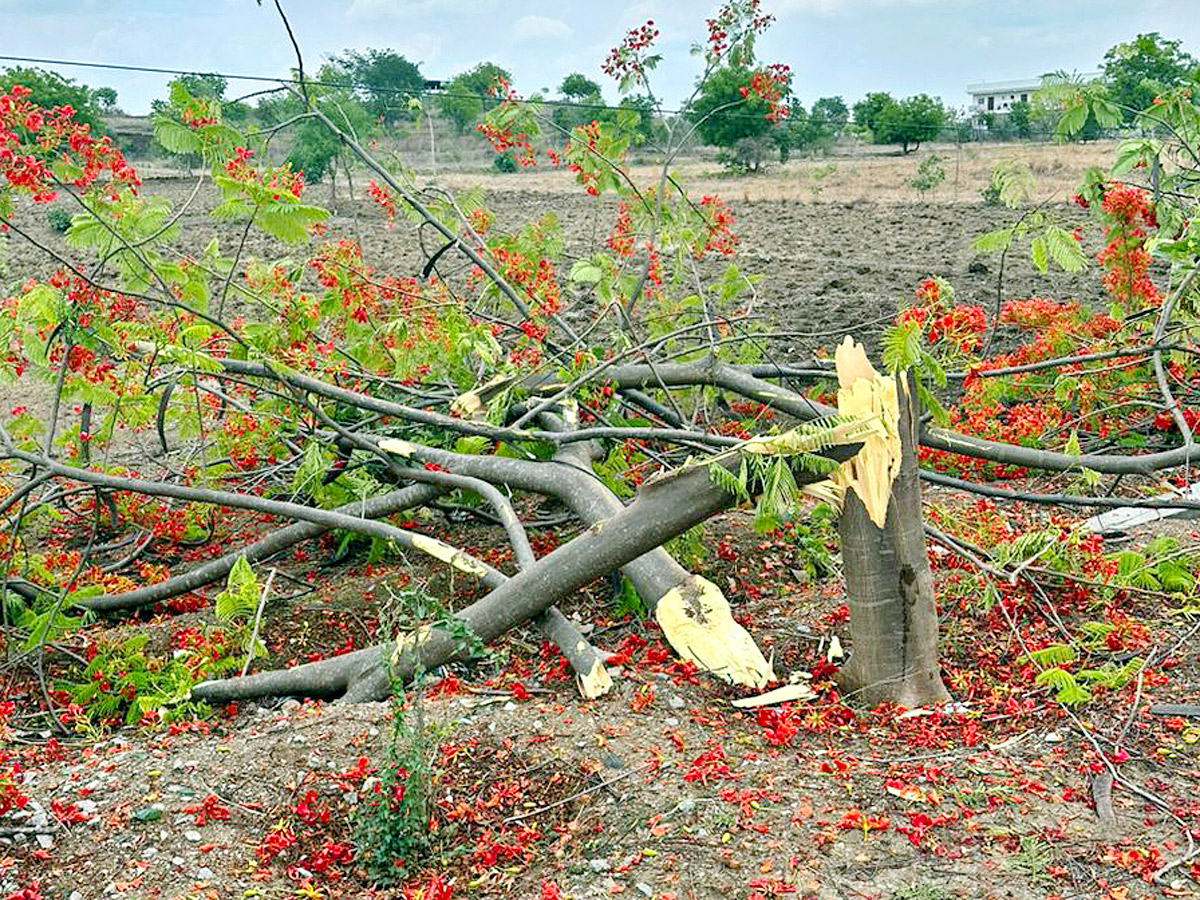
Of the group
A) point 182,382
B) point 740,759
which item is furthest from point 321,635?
point 740,759

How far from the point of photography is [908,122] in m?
37.5

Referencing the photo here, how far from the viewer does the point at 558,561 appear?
4.39 m

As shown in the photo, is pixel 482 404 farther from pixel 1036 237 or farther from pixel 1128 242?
pixel 1128 242

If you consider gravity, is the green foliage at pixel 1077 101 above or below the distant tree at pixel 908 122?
below

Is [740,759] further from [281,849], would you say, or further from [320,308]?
[320,308]

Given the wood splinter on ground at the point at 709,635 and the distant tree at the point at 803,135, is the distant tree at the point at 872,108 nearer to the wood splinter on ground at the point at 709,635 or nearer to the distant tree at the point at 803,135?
the distant tree at the point at 803,135

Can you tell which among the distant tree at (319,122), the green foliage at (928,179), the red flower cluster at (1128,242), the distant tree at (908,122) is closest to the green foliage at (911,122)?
the distant tree at (908,122)

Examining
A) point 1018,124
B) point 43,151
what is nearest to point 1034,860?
point 43,151

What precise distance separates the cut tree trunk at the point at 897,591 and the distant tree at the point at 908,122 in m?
33.8

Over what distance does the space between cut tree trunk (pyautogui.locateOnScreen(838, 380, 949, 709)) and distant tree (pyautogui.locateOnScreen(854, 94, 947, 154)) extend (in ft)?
111

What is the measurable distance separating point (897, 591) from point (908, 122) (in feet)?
118

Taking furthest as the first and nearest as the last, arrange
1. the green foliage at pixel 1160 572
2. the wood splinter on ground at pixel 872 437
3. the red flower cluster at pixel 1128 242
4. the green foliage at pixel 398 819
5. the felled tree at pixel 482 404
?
the red flower cluster at pixel 1128 242 → the green foliage at pixel 1160 572 → the felled tree at pixel 482 404 → the wood splinter on ground at pixel 872 437 → the green foliage at pixel 398 819

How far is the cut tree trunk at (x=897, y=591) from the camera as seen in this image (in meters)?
4.01

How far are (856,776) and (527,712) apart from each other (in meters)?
1.03
